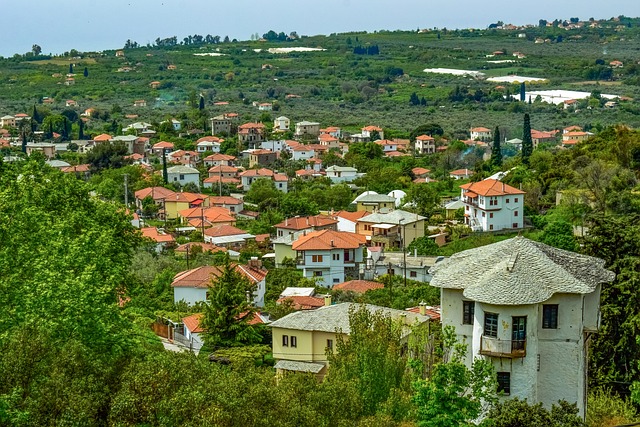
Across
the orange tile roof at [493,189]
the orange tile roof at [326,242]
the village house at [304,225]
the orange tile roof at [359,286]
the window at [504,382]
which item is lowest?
the village house at [304,225]

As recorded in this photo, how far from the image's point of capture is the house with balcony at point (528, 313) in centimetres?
1644

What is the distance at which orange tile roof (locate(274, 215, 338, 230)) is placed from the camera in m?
48.5

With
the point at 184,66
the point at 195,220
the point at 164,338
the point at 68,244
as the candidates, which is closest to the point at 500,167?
the point at 195,220

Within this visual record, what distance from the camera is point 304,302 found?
107 ft

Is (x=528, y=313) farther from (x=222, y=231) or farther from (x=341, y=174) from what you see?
(x=341, y=174)

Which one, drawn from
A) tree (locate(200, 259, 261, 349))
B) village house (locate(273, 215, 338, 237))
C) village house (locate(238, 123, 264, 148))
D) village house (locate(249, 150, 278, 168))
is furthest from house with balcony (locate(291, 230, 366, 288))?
village house (locate(238, 123, 264, 148))

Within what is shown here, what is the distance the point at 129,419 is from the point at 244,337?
1472cm

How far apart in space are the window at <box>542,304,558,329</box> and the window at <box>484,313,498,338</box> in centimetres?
108

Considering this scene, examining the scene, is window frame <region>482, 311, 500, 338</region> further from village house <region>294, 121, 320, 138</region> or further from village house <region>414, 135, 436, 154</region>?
village house <region>294, 121, 320, 138</region>

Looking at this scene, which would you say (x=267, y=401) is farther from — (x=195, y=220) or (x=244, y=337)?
(x=195, y=220)

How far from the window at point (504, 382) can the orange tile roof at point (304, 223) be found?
104 ft

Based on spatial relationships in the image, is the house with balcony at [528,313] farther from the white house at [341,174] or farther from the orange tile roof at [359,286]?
the white house at [341,174]

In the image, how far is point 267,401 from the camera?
12555 mm

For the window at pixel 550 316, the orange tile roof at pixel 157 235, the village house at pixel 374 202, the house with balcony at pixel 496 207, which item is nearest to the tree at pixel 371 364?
the window at pixel 550 316
